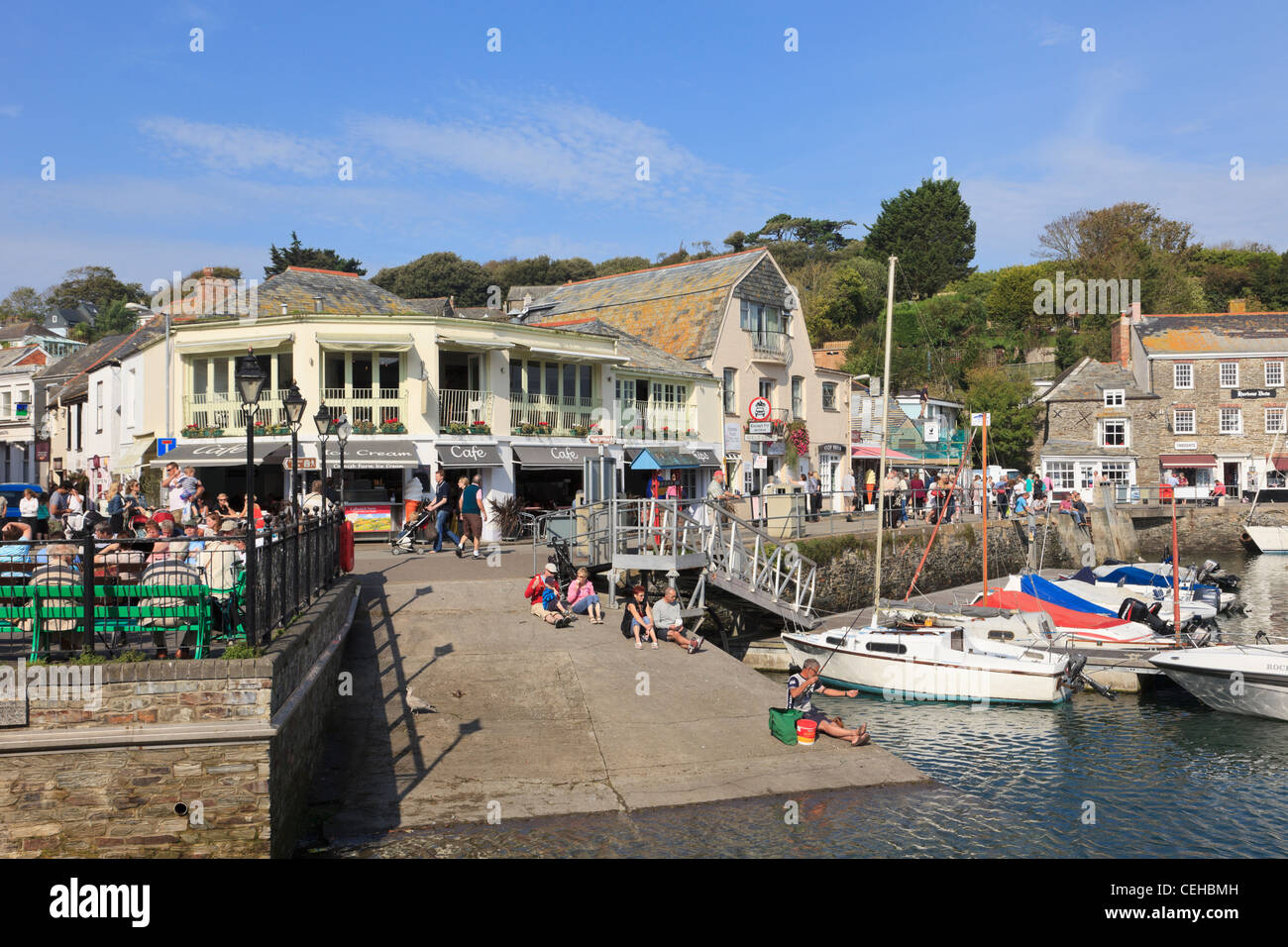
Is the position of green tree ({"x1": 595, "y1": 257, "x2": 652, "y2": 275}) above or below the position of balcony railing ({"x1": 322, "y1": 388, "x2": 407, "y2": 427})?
above

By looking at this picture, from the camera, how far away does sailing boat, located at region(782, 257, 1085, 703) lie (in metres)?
19.5

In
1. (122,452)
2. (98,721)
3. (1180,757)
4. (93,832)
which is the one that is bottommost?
(1180,757)

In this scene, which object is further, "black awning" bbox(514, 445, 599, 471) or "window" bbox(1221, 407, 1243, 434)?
"window" bbox(1221, 407, 1243, 434)

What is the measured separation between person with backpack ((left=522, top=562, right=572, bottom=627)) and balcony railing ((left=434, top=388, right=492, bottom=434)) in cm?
1232

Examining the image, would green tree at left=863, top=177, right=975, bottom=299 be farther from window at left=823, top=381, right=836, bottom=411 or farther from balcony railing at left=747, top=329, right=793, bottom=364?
balcony railing at left=747, top=329, right=793, bottom=364

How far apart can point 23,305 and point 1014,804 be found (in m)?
107

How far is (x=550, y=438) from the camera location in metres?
31.9

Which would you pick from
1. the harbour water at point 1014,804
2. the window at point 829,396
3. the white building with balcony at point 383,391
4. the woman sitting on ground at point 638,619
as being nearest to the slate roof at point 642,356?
the white building with balcony at point 383,391

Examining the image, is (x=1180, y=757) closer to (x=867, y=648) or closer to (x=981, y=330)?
(x=867, y=648)

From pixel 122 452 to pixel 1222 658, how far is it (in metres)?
31.4

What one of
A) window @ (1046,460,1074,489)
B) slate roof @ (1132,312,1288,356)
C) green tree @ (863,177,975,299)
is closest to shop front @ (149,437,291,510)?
window @ (1046,460,1074,489)

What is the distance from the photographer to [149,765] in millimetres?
8625
